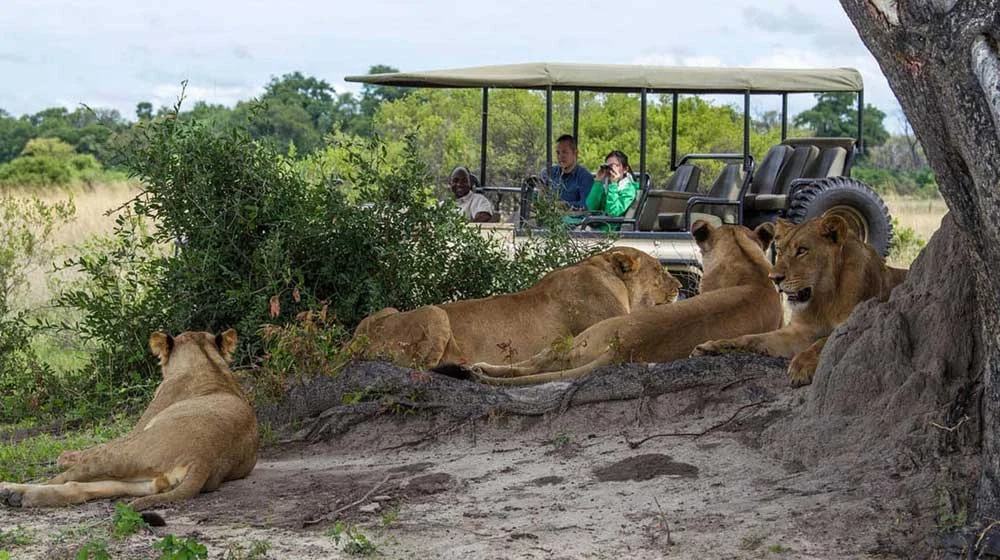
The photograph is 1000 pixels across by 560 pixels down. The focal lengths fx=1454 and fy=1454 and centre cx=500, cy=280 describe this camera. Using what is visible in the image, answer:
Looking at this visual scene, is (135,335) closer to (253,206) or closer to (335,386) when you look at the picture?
(253,206)

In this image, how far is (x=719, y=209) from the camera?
513 inches

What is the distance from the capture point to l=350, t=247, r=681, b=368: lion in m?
7.73

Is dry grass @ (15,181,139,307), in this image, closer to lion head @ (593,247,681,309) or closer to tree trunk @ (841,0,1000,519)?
lion head @ (593,247,681,309)

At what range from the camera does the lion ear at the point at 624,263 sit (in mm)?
8211

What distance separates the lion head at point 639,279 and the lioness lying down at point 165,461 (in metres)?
2.98

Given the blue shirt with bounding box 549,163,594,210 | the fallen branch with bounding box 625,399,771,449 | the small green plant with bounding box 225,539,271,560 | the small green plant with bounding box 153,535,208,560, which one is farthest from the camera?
the blue shirt with bounding box 549,163,594,210

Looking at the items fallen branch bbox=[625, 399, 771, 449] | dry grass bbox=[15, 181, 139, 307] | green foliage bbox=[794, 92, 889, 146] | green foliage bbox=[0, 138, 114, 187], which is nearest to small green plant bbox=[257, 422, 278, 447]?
fallen branch bbox=[625, 399, 771, 449]

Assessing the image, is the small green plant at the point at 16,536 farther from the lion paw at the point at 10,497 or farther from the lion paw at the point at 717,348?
the lion paw at the point at 717,348

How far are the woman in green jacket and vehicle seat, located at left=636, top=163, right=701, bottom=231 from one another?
0.75 ft

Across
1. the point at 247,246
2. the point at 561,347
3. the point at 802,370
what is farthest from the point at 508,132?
the point at 802,370

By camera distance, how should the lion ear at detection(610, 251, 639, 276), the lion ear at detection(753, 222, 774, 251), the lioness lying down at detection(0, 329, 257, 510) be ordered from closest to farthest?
the lioness lying down at detection(0, 329, 257, 510) → the lion ear at detection(753, 222, 774, 251) → the lion ear at detection(610, 251, 639, 276)

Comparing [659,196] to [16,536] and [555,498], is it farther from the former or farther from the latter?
[16,536]

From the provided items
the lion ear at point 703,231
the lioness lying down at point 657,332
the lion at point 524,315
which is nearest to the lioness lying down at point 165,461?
the lioness lying down at point 657,332

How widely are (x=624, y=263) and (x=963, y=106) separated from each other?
447 cm
